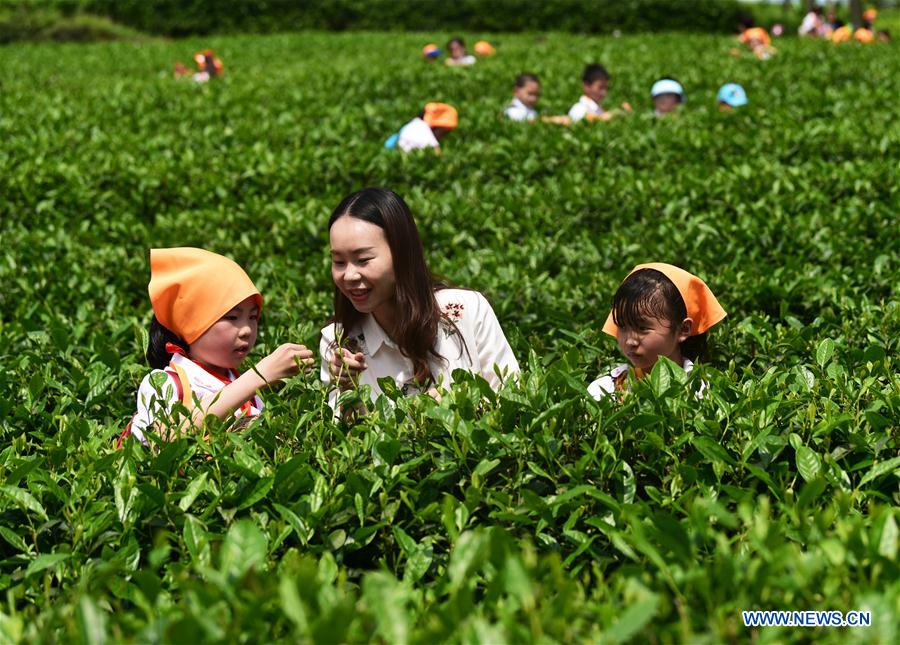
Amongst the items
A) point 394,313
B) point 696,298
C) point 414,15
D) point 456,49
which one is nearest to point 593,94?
point 456,49

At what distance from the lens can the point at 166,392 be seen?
3041 millimetres

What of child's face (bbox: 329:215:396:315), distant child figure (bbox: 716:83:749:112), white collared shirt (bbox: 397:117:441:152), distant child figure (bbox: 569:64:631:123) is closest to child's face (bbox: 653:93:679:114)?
distant child figure (bbox: 569:64:631:123)

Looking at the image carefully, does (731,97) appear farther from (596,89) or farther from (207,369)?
(207,369)

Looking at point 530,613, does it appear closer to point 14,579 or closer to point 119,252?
point 14,579

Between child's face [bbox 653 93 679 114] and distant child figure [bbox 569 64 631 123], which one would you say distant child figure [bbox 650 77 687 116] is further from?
distant child figure [bbox 569 64 631 123]

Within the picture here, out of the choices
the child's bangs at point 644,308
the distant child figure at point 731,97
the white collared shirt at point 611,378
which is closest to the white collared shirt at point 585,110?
the distant child figure at point 731,97

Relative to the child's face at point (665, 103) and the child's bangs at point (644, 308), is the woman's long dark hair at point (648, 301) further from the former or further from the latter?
the child's face at point (665, 103)

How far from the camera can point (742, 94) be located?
423 inches

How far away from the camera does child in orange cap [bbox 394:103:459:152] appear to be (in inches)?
334

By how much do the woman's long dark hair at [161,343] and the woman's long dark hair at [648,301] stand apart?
5.55 ft

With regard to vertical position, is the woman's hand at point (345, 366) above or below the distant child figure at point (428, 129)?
above

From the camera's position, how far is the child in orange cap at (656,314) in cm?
355

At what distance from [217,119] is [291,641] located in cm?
944

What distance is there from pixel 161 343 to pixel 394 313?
3.03 ft
